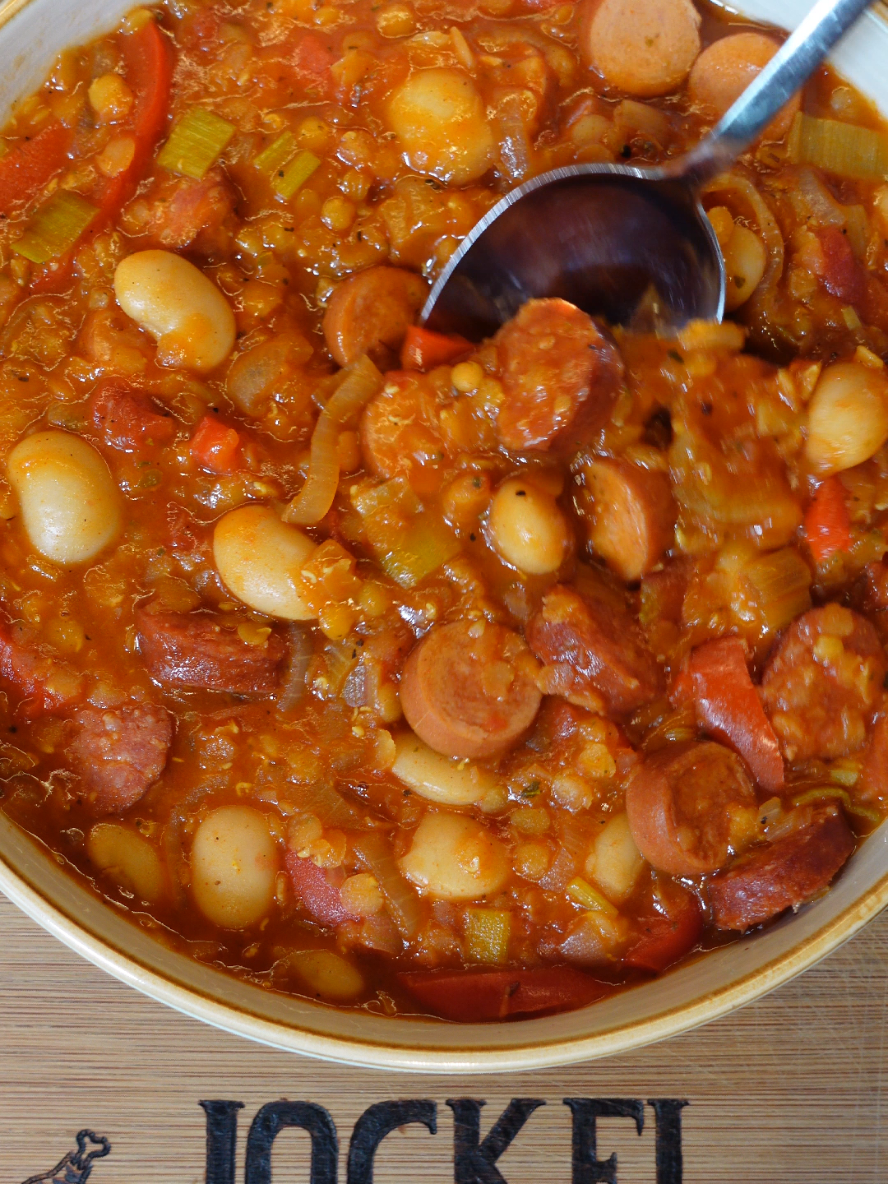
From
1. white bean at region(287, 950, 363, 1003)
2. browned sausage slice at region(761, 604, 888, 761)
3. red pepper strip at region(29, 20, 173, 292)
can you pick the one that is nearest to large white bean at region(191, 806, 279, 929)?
white bean at region(287, 950, 363, 1003)

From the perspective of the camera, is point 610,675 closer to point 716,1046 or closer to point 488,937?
point 488,937

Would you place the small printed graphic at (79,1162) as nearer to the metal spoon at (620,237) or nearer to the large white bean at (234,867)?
the large white bean at (234,867)

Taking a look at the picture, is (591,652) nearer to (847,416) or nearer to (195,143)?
(847,416)

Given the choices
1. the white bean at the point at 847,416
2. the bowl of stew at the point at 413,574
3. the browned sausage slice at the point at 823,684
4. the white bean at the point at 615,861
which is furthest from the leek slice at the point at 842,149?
the white bean at the point at 615,861

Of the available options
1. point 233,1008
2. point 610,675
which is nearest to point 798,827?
point 610,675

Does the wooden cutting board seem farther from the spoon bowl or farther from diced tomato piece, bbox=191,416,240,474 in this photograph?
the spoon bowl
